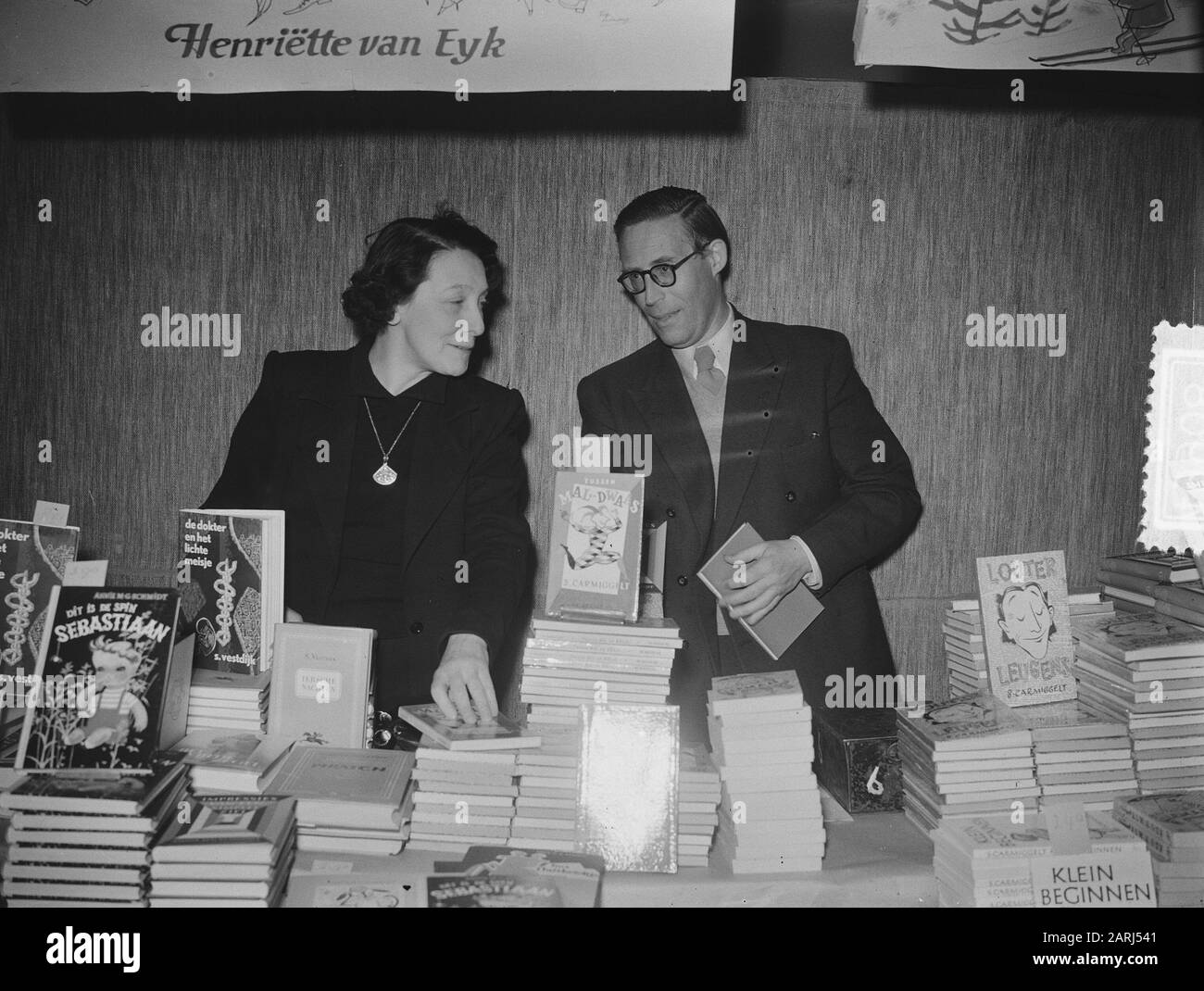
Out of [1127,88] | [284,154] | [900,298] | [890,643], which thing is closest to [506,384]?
[284,154]

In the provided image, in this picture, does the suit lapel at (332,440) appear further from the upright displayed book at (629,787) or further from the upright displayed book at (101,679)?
the upright displayed book at (629,787)

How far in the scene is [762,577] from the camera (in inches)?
104

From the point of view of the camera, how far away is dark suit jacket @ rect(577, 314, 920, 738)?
119 inches

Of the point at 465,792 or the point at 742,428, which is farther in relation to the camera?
the point at 742,428

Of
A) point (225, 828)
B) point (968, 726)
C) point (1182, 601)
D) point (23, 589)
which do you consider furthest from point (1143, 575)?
point (23, 589)

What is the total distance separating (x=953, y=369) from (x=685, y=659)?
145 centimetres

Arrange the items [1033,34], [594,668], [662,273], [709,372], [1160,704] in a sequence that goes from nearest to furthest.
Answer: [594,668] → [1160,704] → [1033,34] → [662,273] → [709,372]

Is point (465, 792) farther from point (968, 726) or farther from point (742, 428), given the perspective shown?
point (742, 428)

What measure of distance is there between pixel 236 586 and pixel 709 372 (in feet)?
5.24

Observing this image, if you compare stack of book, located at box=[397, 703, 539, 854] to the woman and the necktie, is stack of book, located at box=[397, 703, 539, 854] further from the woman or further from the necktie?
the necktie

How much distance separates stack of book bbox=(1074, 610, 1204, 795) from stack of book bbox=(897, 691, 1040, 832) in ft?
0.94
